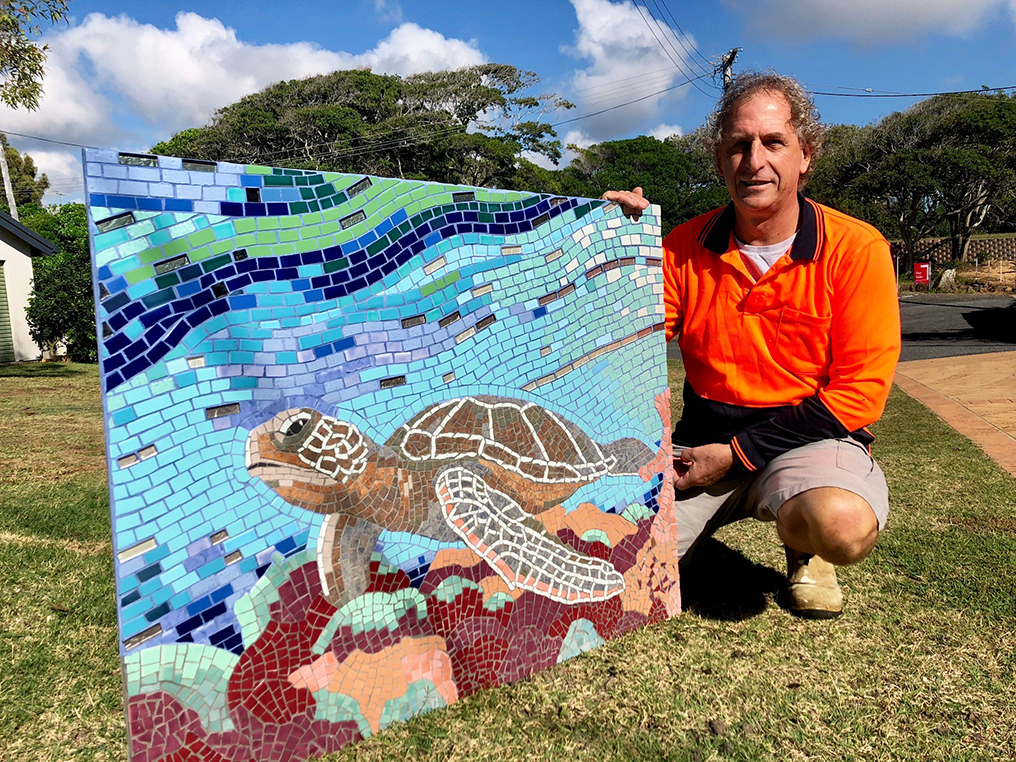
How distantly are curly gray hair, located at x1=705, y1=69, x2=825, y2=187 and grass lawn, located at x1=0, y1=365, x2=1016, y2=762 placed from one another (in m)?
1.70

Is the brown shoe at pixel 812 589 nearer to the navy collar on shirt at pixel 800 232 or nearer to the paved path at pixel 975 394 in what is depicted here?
the navy collar on shirt at pixel 800 232

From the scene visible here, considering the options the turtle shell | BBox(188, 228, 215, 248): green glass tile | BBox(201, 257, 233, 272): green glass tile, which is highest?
BBox(188, 228, 215, 248): green glass tile

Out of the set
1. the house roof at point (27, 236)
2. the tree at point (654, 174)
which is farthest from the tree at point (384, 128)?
the house roof at point (27, 236)

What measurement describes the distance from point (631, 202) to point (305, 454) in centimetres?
145

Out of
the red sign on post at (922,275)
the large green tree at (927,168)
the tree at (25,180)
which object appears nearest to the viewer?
the red sign on post at (922,275)

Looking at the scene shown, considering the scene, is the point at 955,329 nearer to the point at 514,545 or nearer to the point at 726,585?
the point at 726,585

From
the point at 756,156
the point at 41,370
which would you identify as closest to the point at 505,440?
the point at 756,156

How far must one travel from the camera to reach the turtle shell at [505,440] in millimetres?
2080

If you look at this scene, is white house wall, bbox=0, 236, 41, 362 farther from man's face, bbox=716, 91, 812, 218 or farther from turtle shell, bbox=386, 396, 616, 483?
man's face, bbox=716, 91, 812, 218

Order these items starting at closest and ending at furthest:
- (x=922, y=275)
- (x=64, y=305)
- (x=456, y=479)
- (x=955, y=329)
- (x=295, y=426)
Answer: (x=295, y=426) → (x=456, y=479) → (x=955, y=329) → (x=64, y=305) → (x=922, y=275)

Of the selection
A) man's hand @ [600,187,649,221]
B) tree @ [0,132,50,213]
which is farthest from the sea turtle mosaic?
tree @ [0,132,50,213]

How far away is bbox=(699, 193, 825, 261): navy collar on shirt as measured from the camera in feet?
8.68

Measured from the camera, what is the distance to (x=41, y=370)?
13477 mm

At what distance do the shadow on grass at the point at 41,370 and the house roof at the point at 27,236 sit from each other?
264cm
